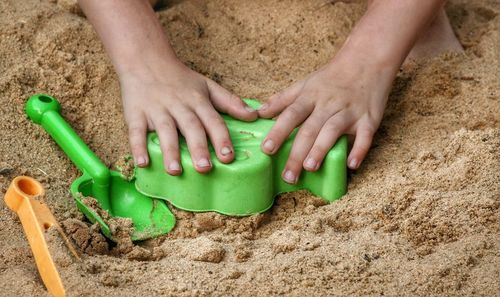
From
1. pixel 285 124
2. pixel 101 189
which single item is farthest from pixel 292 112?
pixel 101 189

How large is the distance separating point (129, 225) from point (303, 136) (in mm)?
383

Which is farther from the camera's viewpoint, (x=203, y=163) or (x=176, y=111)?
(x=176, y=111)

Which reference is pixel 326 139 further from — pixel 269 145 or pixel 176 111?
pixel 176 111

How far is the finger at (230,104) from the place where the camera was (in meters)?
1.56

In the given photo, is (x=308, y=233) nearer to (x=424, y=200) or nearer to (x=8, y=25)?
(x=424, y=200)

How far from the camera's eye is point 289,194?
1522 millimetres

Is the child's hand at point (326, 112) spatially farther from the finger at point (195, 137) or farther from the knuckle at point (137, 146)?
the knuckle at point (137, 146)

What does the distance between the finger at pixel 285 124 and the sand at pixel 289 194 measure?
13 cm

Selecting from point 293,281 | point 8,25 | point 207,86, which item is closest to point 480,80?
point 207,86

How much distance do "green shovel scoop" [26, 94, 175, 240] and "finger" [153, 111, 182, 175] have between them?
10cm

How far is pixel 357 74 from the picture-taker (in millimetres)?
1625

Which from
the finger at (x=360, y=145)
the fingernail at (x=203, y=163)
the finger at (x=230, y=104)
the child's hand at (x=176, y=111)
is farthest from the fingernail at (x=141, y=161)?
the finger at (x=360, y=145)

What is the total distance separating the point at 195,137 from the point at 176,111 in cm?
9

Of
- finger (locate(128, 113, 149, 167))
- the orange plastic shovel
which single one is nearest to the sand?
the orange plastic shovel
